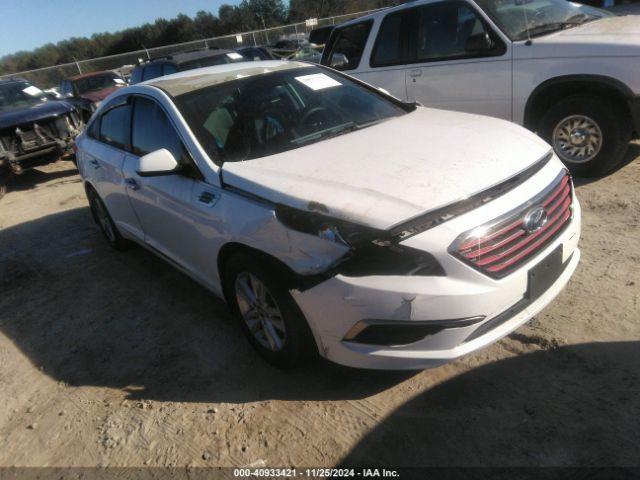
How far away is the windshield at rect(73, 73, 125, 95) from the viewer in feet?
45.3

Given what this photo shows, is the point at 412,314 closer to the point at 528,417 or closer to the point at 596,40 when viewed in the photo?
the point at 528,417

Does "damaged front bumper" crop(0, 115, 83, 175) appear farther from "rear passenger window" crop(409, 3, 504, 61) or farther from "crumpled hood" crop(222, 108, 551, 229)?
"crumpled hood" crop(222, 108, 551, 229)

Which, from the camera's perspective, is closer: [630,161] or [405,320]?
[405,320]

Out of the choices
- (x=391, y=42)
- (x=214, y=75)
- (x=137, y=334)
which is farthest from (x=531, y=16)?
(x=137, y=334)

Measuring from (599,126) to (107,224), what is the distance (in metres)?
4.83

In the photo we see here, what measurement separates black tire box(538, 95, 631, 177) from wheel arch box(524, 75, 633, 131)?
0.20 feet

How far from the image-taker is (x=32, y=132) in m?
8.74

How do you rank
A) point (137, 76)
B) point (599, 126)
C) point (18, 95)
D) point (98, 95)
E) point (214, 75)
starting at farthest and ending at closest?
point (98, 95) → point (137, 76) → point (18, 95) → point (599, 126) → point (214, 75)

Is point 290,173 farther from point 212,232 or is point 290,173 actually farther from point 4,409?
point 4,409

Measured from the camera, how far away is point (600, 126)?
461 centimetres

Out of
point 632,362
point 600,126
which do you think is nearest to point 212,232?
point 632,362

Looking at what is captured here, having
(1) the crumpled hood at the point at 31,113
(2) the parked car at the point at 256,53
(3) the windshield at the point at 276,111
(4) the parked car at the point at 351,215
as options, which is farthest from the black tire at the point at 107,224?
(2) the parked car at the point at 256,53

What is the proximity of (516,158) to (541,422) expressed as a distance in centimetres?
131

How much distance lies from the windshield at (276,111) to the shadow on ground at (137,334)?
1287 millimetres
